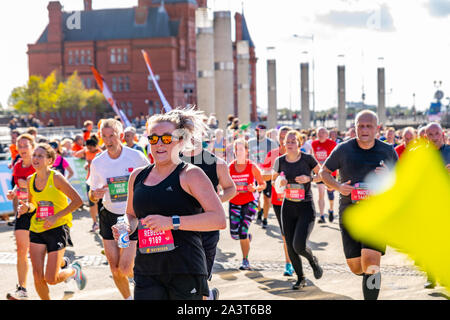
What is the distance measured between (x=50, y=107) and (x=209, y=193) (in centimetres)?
7491

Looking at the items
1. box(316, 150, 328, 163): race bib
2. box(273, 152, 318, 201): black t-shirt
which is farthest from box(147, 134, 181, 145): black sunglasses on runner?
box(316, 150, 328, 163): race bib

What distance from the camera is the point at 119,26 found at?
3477 inches

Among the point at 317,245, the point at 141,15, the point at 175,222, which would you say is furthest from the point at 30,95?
the point at 175,222

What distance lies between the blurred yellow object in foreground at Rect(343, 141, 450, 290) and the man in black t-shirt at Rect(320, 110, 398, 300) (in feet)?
0.30

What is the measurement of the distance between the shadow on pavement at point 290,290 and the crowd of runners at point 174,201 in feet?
0.52

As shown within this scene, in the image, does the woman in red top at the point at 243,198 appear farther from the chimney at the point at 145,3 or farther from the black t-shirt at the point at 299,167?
the chimney at the point at 145,3

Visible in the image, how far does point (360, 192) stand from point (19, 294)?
402 centimetres

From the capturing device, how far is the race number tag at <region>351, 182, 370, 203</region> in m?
6.54

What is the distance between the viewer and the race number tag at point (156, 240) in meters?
4.27

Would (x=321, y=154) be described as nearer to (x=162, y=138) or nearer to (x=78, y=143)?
(x=78, y=143)

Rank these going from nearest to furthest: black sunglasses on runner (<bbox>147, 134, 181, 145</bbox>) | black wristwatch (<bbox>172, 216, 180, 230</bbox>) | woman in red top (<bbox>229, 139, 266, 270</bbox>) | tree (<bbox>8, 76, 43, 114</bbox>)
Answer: black wristwatch (<bbox>172, 216, 180, 230</bbox>) → black sunglasses on runner (<bbox>147, 134, 181, 145</bbox>) → woman in red top (<bbox>229, 139, 266, 270</bbox>) → tree (<bbox>8, 76, 43, 114</bbox>)

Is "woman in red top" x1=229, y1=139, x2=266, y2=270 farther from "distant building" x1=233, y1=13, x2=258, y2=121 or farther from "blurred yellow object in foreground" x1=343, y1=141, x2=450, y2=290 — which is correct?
"distant building" x1=233, y1=13, x2=258, y2=121

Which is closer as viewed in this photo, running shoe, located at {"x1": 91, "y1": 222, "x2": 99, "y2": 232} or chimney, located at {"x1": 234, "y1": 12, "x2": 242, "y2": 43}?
running shoe, located at {"x1": 91, "y1": 222, "x2": 99, "y2": 232}

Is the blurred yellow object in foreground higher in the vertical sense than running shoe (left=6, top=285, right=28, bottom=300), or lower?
higher
